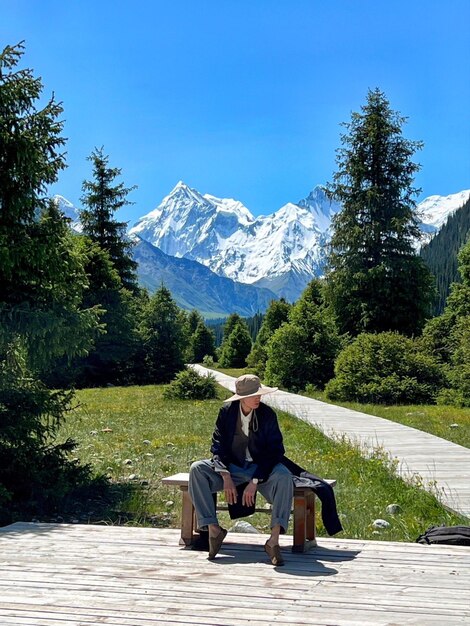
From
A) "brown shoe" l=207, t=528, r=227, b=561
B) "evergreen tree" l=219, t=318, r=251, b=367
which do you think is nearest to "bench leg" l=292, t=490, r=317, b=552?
"brown shoe" l=207, t=528, r=227, b=561

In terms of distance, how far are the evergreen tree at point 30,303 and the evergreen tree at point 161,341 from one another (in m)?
29.5

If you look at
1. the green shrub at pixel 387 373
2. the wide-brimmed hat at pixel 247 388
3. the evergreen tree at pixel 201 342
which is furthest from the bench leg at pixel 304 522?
the evergreen tree at pixel 201 342

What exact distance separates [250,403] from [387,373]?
17.2 meters

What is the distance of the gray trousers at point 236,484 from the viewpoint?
5.60 m

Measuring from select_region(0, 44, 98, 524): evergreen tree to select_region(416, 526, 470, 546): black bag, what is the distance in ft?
13.2

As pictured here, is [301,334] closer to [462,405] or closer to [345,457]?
[462,405]

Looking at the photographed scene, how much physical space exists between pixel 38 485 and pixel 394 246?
2479 cm

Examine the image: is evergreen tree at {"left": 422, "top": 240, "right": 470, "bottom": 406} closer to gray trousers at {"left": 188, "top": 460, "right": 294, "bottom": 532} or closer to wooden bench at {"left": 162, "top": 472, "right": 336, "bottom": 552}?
wooden bench at {"left": 162, "top": 472, "right": 336, "bottom": 552}

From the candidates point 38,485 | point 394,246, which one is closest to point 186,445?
point 38,485

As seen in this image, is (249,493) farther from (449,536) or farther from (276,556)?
(449,536)

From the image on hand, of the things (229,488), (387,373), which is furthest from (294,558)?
(387,373)

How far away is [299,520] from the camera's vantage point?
18.5ft

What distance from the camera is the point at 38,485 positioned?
25.9 ft

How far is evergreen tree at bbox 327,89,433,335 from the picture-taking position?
2975 cm
